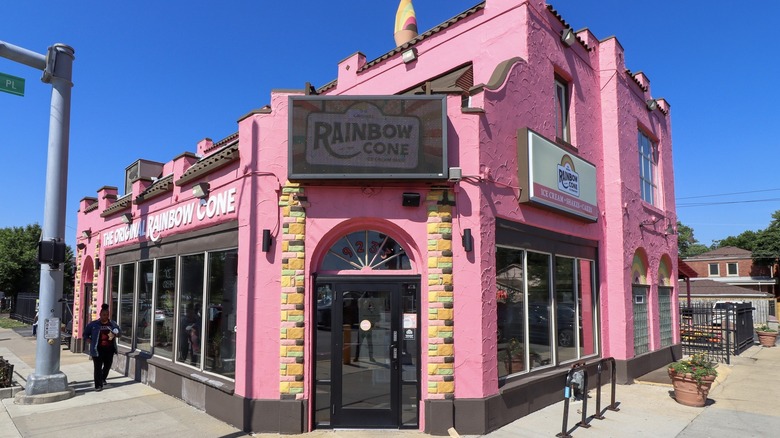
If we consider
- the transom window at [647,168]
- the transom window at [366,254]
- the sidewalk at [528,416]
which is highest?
the transom window at [647,168]

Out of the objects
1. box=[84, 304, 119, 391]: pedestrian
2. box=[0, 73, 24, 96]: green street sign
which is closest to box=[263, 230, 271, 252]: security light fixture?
box=[84, 304, 119, 391]: pedestrian

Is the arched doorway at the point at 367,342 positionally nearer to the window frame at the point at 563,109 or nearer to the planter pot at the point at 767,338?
the window frame at the point at 563,109

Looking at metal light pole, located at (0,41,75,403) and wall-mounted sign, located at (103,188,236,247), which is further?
metal light pole, located at (0,41,75,403)

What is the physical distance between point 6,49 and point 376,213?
794 cm

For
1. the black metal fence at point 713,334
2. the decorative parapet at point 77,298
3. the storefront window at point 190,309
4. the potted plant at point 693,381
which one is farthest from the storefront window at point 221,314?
the black metal fence at point 713,334

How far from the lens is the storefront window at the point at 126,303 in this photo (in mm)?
12641

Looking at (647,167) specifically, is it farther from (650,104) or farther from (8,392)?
(8,392)

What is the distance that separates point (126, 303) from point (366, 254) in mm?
8745

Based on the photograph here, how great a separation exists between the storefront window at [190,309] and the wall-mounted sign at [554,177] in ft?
20.0

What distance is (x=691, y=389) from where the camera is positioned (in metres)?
8.92

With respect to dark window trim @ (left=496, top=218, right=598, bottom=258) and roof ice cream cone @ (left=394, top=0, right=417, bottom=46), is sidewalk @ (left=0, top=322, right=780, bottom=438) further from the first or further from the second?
roof ice cream cone @ (left=394, top=0, right=417, bottom=46)

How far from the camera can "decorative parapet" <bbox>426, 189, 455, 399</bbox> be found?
705 centimetres

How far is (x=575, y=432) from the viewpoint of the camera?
23.6 feet

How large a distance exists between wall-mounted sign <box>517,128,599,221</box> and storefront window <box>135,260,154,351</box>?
864cm
